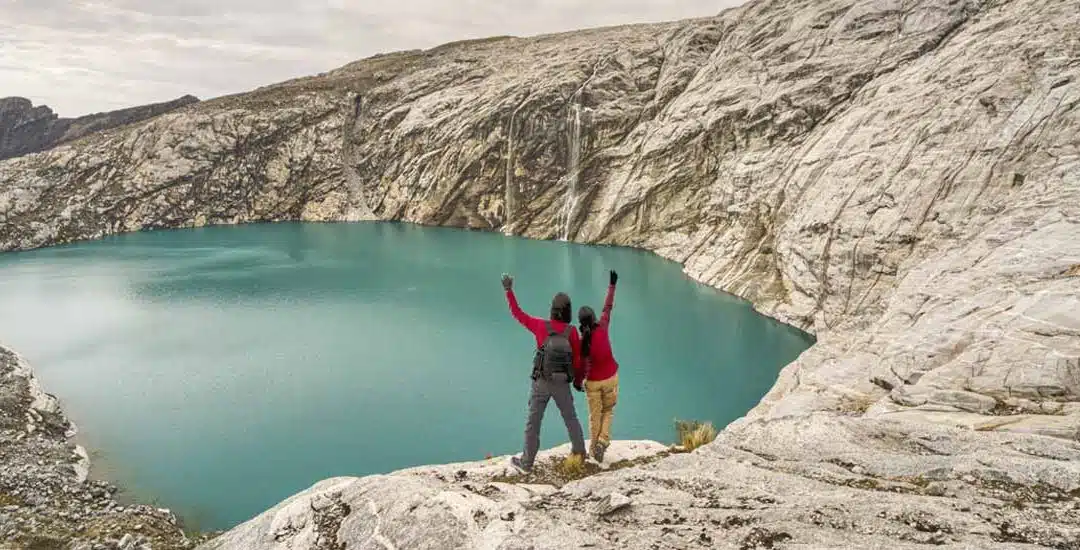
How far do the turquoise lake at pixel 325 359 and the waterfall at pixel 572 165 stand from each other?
40.6 feet

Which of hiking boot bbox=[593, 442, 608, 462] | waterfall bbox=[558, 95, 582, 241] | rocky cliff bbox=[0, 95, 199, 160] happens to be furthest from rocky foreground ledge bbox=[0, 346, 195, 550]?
rocky cliff bbox=[0, 95, 199, 160]

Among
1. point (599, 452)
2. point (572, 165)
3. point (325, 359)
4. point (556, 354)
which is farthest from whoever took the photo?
point (572, 165)

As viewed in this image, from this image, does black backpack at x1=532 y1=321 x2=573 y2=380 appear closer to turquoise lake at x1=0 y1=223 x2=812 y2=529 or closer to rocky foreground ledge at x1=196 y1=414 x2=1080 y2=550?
rocky foreground ledge at x1=196 y1=414 x2=1080 y2=550

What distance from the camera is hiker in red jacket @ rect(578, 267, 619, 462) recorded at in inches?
353

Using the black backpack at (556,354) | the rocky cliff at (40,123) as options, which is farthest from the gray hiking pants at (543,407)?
the rocky cliff at (40,123)

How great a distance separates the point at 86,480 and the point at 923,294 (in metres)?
24.9

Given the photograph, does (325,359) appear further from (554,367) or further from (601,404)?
(554,367)

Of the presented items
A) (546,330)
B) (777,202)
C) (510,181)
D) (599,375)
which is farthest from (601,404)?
(510,181)

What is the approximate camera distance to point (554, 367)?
28.6ft

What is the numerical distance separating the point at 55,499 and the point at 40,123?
6500 inches

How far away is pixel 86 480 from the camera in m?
17.1

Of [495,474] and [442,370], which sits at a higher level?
[495,474]

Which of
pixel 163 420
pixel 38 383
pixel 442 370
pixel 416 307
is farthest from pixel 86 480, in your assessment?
pixel 416 307

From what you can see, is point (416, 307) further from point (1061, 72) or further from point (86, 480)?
point (1061, 72)
